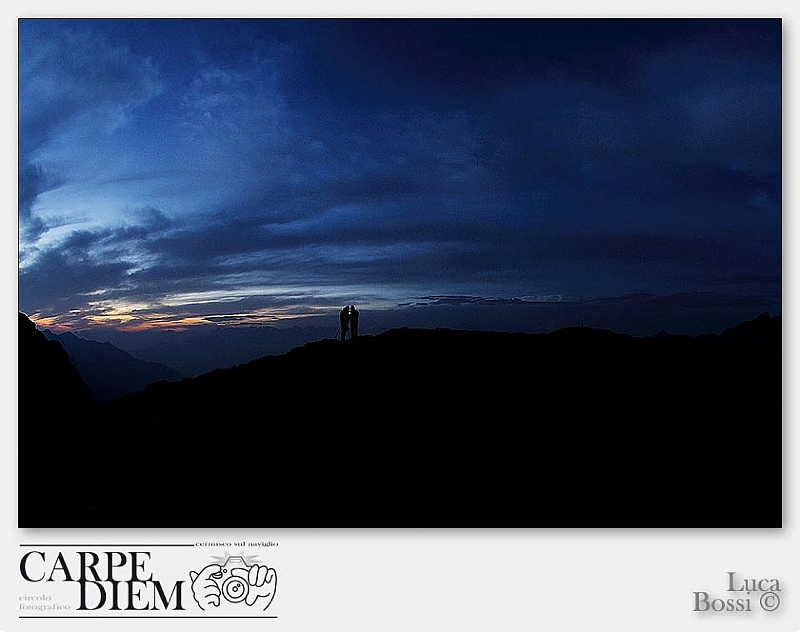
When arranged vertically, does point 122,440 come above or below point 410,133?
below

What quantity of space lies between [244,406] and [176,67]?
176 cm

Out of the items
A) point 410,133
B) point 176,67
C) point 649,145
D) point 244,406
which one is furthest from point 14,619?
point 649,145

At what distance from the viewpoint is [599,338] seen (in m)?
3.69

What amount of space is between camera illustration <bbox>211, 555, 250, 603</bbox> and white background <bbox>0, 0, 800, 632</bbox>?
4.7 inches

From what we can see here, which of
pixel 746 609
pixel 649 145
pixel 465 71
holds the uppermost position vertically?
pixel 465 71

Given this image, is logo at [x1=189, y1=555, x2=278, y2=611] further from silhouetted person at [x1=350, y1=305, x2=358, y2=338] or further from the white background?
silhouetted person at [x1=350, y1=305, x2=358, y2=338]

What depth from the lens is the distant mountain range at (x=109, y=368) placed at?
3.62 metres

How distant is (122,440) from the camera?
12.2ft

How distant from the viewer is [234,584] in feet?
12.0

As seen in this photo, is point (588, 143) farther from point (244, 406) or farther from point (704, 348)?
point (244, 406)

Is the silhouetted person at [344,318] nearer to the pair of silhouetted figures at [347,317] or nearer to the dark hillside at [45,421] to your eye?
the pair of silhouetted figures at [347,317]

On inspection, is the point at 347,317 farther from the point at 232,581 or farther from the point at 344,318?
the point at 232,581

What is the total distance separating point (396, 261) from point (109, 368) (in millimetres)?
1541

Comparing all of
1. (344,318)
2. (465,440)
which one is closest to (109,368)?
(344,318)
